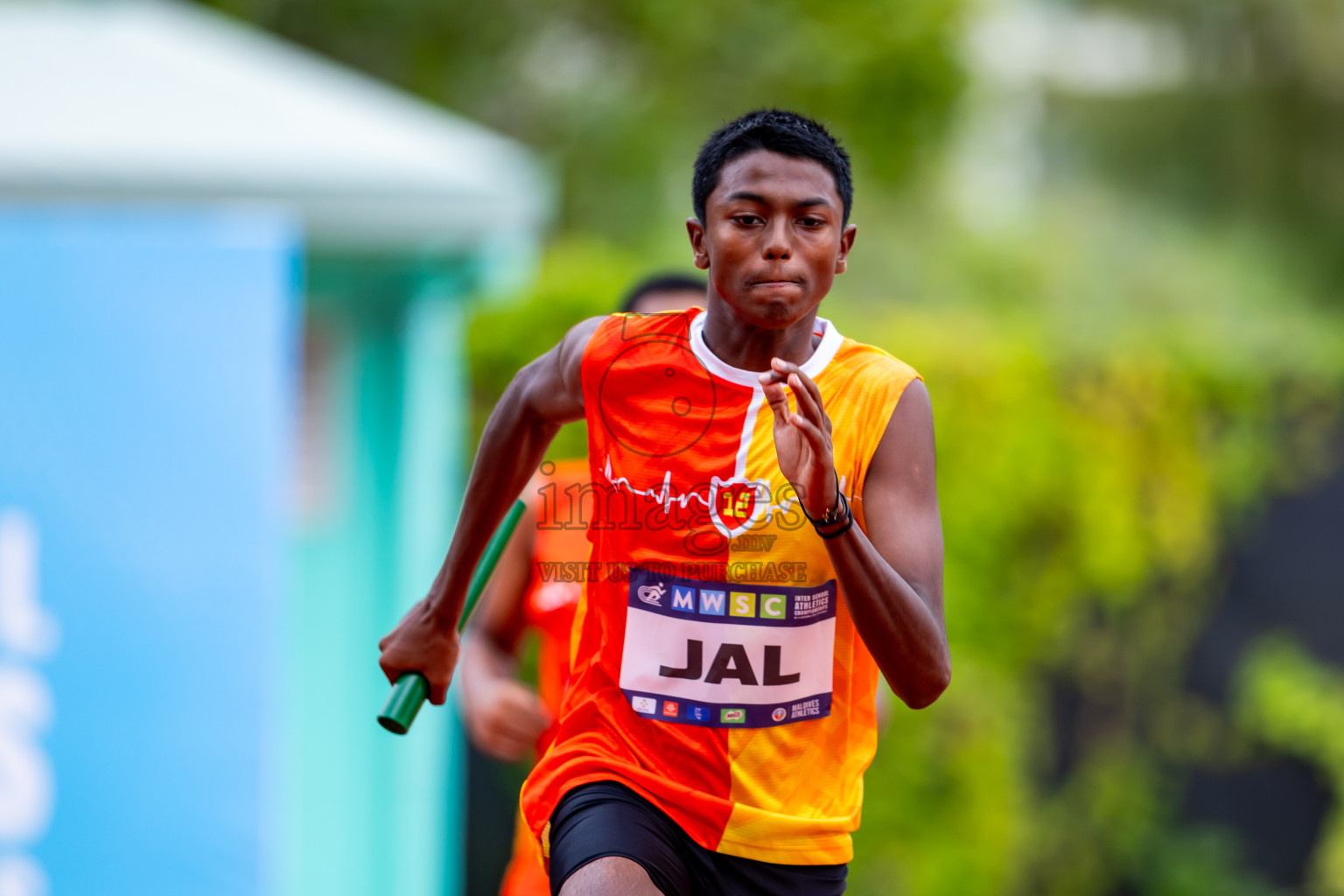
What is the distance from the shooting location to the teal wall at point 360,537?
675cm

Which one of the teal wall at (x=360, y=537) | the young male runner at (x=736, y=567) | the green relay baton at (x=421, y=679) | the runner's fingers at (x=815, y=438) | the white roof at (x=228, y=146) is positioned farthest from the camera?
the teal wall at (x=360, y=537)

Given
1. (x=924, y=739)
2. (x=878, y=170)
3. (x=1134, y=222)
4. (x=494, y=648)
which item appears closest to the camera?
(x=494, y=648)

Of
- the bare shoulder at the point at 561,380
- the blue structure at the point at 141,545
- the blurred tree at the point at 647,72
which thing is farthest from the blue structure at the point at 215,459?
the blurred tree at the point at 647,72

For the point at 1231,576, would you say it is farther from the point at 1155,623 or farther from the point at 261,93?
the point at 261,93

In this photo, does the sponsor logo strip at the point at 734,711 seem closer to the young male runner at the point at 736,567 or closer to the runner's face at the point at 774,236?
the young male runner at the point at 736,567

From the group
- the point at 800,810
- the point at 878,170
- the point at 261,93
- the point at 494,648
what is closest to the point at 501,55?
the point at 878,170

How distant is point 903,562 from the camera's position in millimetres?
1711

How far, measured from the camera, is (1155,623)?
23.2 ft

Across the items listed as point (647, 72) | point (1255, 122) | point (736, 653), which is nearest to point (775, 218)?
point (736, 653)

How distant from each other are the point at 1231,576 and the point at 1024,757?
140cm

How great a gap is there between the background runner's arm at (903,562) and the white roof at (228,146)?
452 centimetres

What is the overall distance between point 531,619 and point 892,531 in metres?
2.05

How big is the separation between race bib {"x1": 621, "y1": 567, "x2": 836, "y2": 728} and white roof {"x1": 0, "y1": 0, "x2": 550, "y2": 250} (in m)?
4.44

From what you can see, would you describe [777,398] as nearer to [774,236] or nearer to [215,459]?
[774,236]
